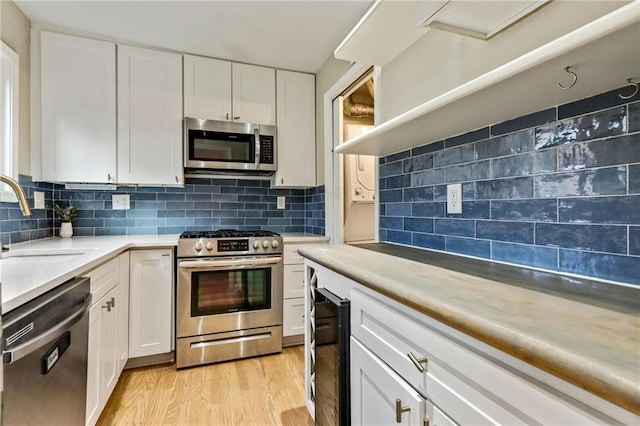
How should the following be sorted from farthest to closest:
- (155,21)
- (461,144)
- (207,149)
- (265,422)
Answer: (207,149) < (155,21) < (265,422) < (461,144)

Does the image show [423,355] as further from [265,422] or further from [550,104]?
[265,422]

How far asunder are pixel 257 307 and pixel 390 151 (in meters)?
1.56

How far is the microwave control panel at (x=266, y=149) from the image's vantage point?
271 cm

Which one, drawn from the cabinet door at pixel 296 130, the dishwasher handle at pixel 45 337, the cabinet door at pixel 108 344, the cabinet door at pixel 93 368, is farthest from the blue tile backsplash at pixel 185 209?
the dishwasher handle at pixel 45 337

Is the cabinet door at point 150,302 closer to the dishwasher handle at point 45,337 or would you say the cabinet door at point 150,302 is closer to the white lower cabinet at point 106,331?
the white lower cabinet at point 106,331

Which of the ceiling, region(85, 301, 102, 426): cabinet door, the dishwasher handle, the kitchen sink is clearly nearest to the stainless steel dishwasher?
the dishwasher handle

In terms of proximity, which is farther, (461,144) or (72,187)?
(72,187)

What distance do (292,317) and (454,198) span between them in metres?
1.71

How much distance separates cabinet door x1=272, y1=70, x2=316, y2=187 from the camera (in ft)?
9.29

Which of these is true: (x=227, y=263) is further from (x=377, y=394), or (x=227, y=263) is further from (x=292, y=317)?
(x=377, y=394)

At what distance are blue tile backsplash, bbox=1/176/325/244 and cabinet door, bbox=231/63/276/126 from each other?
2.03 ft

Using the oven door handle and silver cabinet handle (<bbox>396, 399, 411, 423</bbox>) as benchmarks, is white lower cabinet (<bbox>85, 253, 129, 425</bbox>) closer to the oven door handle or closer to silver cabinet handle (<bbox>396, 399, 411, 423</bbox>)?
the oven door handle

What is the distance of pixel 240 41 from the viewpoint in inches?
94.1

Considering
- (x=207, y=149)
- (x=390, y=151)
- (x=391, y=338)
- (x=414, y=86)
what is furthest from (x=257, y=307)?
(x=414, y=86)
